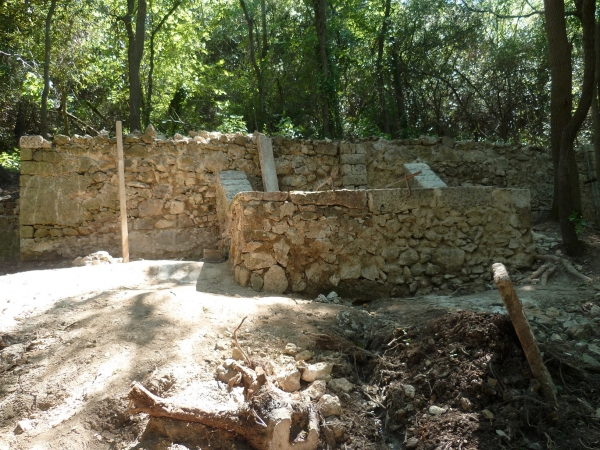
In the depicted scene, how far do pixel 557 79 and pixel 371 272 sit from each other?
168 inches

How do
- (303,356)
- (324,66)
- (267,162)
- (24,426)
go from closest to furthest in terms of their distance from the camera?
(24,426) < (303,356) < (267,162) < (324,66)

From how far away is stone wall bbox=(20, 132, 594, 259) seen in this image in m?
6.97

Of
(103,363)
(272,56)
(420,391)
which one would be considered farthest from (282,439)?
(272,56)

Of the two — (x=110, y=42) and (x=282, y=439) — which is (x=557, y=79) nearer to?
(x=282, y=439)

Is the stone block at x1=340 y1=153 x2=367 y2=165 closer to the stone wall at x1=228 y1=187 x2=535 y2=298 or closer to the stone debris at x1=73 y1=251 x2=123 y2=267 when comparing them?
the stone wall at x1=228 y1=187 x2=535 y2=298

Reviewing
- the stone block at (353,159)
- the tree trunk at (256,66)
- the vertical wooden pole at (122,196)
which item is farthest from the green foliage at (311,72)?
the vertical wooden pole at (122,196)

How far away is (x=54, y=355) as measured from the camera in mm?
3461

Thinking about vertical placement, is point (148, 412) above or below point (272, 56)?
below

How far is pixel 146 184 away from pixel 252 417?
5.15 meters

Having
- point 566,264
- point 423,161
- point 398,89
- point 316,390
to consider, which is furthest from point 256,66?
point 316,390

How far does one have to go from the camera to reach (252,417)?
9.10 ft

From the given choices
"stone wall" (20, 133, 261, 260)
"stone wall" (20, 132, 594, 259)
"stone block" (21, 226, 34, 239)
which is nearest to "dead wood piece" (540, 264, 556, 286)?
"stone wall" (20, 132, 594, 259)

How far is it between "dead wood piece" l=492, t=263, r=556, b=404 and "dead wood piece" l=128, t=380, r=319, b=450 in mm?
1329

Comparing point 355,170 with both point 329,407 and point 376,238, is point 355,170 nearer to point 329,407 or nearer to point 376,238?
point 376,238
